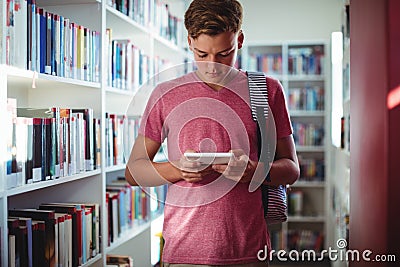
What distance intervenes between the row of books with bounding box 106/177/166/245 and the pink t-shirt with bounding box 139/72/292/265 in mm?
1046

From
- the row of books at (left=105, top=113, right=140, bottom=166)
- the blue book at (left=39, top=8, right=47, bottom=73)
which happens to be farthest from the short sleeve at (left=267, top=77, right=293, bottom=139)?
the row of books at (left=105, top=113, right=140, bottom=166)

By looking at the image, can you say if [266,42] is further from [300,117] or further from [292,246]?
[292,246]

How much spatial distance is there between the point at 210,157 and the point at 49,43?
0.84m

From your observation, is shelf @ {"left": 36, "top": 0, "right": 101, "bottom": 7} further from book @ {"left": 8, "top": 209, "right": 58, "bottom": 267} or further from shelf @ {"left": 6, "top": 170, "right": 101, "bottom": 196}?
book @ {"left": 8, "top": 209, "right": 58, "bottom": 267}

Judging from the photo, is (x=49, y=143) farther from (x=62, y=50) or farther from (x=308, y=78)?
(x=308, y=78)

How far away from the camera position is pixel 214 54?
1.27 metres

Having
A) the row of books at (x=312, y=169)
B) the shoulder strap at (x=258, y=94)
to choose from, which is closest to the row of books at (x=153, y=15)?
the shoulder strap at (x=258, y=94)

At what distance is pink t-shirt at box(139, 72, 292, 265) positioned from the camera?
1.25 m

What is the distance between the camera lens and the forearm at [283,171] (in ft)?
4.14

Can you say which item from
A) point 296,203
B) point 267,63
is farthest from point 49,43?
point 296,203

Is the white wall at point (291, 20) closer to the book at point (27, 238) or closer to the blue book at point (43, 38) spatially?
the blue book at point (43, 38)

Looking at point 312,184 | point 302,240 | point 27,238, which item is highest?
point 27,238

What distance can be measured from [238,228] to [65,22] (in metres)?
1.07

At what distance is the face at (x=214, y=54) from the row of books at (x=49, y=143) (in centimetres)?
58
